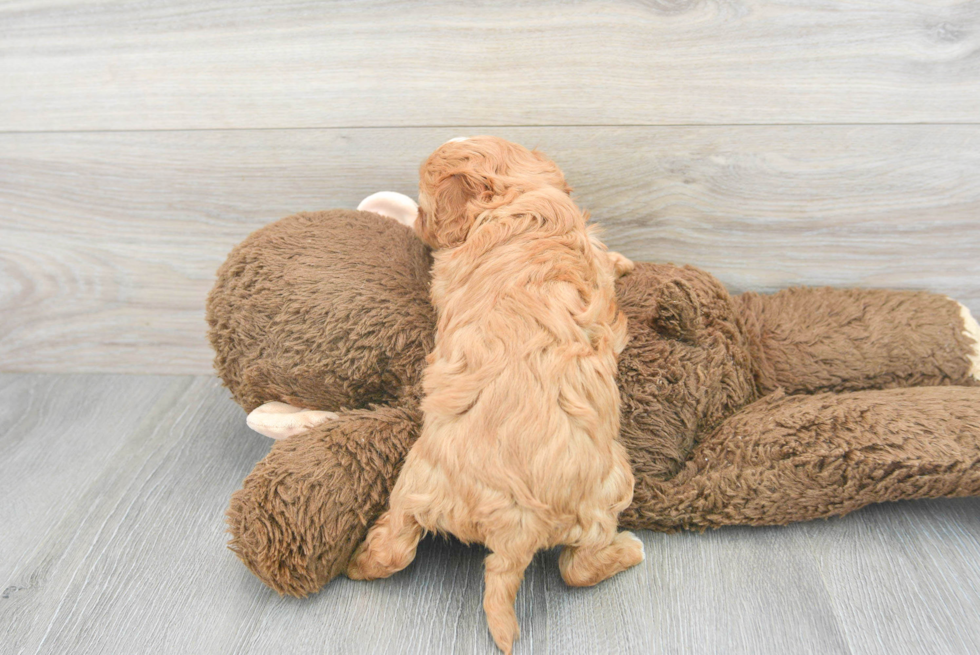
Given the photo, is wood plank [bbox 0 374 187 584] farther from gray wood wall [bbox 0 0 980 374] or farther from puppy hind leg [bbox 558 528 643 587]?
puppy hind leg [bbox 558 528 643 587]

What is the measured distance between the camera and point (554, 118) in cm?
124

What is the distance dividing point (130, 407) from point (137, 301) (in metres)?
0.23

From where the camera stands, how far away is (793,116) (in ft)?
4.01

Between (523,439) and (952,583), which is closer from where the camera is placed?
(523,439)

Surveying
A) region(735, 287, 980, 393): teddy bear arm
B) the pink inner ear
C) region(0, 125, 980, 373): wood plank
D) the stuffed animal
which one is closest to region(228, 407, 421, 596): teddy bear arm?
the stuffed animal

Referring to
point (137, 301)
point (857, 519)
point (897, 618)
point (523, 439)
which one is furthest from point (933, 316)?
point (137, 301)

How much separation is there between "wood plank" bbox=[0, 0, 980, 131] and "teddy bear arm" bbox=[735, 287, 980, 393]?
352mm

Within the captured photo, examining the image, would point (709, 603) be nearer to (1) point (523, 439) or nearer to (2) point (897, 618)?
(2) point (897, 618)

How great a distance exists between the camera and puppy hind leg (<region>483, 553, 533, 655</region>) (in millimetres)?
860

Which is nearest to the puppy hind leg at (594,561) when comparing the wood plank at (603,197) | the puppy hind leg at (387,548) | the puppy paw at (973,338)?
the puppy hind leg at (387,548)

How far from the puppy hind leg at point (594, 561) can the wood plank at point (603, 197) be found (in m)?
0.58

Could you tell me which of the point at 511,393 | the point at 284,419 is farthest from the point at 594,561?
the point at 284,419

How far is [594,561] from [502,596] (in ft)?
0.49

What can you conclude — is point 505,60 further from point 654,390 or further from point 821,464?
point 821,464
